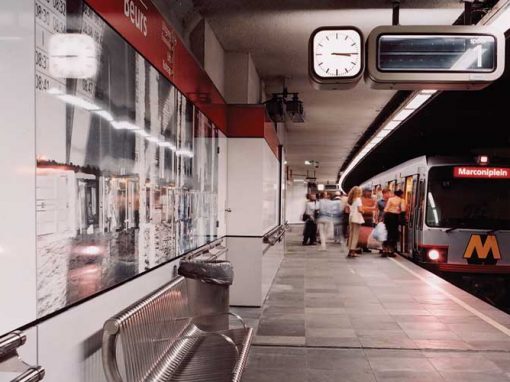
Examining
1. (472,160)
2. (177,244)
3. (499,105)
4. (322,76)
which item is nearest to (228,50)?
(322,76)

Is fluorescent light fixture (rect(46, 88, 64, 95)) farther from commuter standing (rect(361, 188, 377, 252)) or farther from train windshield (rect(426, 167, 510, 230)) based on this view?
commuter standing (rect(361, 188, 377, 252))

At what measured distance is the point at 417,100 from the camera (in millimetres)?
9758

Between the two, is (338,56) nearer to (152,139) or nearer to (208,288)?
(152,139)

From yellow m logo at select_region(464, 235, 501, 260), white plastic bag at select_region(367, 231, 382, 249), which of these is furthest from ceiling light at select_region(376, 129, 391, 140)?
yellow m logo at select_region(464, 235, 501, 260)

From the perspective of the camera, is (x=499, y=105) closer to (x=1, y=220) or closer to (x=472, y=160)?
(x=472, y=160)

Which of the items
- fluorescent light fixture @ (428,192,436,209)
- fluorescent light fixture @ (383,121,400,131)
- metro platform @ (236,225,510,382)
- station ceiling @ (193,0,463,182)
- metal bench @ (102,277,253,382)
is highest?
station ceiling @ (193,0,463,182)

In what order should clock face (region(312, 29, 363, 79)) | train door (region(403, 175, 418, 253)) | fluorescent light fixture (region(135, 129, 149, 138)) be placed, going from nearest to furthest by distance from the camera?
fluorescent light fixture (region(135, 129, 149, 138)) < clock face (region(312, 29, 363, 79)) < train door (region(403, 175, 418, 253))

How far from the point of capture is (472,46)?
5180 mm

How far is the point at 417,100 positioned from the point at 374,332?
506 centimetres

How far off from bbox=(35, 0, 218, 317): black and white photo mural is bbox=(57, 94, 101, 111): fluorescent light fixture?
0.03 feet

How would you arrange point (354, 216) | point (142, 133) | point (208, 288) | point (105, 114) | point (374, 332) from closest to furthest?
point (105, 114) < point (142, 133) < point (208, 288) < point (374, 332) < point (354, 216)

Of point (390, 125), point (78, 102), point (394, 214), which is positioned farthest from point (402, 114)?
point (78, 102)

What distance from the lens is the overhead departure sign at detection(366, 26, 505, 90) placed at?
5148 mm

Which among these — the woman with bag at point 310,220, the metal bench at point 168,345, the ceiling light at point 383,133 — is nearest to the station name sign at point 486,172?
the ceiling light at point 383,133
